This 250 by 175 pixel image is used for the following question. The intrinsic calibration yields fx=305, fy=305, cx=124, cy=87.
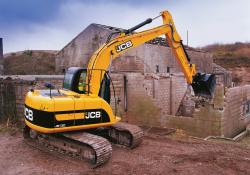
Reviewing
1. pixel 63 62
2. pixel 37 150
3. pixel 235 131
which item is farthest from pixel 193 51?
pixel 37 150

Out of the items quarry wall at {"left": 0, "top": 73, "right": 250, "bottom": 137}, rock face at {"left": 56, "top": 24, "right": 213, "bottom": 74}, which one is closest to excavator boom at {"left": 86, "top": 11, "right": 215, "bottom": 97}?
quarry wall at {"left": 0, "top": 73, "right": 250, "bottom": 137}

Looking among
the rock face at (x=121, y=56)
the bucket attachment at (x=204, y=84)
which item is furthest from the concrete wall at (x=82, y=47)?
the bucket attachment at (x=204, y=84)

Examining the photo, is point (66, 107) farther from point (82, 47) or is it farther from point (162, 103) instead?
point (82, 47)

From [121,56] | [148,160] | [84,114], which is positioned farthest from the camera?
[121,56]

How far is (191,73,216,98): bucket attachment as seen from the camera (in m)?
9.68

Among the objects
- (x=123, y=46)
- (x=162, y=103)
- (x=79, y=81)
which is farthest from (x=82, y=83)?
(x=162, y=103)

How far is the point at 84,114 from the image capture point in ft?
22.6

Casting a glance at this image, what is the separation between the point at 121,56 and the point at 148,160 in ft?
34.5

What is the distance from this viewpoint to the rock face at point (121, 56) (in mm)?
16594

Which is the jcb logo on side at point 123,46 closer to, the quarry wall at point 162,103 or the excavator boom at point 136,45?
the excavator boom at point 136,45

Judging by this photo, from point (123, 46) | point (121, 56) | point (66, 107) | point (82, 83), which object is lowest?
point (66, 107)

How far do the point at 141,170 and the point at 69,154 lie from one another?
5.90 feet

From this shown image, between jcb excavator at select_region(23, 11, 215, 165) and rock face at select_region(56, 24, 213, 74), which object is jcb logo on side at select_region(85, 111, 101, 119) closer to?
jcb excavator at select_region(23, 11, 215, 165)

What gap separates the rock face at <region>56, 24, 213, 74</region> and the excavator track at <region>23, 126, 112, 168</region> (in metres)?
9.59
